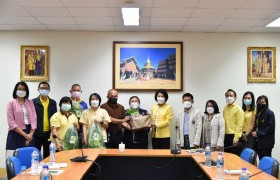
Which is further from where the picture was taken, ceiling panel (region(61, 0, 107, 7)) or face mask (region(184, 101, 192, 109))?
face mask (region(184, 101, 192, 109))

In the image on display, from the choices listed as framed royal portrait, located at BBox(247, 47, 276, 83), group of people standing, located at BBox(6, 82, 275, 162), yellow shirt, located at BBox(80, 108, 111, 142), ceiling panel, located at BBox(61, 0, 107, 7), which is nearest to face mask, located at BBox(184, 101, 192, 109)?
group of people standing, located at BBox(6, 82, 275, 162)

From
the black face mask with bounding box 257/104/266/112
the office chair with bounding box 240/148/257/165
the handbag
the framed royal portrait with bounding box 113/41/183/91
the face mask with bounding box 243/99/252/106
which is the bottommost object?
the office chair with bounding box 240/148/257/165

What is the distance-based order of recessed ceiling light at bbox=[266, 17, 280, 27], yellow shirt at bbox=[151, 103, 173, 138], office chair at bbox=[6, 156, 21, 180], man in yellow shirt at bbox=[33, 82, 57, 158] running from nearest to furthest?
1. office chair at bbox=[6, 156, 21, 180]
2. man in yellow shirt at bbox=[33, 82, 57, 158]
3. recessed ceiling light at bbox=[266, 17, 280, 27]
4. yellow shirt at bbox=[151, 103, 173, 138]

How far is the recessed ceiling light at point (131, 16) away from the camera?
5.42 metres

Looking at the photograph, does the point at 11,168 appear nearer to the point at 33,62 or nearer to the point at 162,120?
the point at 162,120

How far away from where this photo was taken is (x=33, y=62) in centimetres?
691

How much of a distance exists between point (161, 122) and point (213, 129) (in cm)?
93

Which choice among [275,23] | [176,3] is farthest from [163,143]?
[275,23]

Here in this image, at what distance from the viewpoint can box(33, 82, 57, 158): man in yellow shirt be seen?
576 centimetres

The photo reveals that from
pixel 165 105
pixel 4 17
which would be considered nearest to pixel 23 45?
pixel 4 17

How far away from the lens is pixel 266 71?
22.8 feet

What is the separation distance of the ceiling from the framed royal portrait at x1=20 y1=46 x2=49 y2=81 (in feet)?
1.40

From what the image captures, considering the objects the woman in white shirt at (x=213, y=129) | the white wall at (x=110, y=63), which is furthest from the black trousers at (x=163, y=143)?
the white wall at (x=110, y=63)

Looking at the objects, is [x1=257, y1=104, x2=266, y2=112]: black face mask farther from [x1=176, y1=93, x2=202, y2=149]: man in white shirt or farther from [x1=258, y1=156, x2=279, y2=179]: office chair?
[x1=258, y1=156, x2=279, y2=179]: office chair
